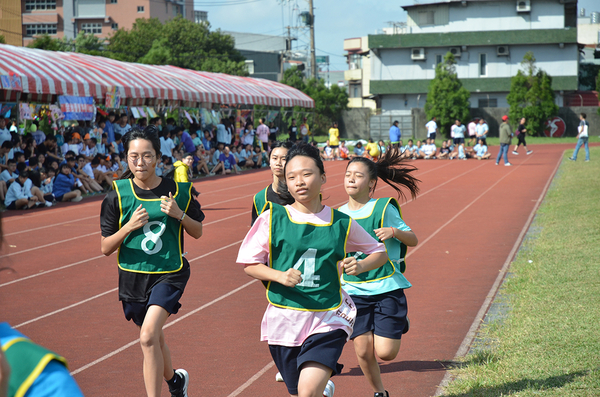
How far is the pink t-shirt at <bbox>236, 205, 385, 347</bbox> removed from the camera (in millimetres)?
3184

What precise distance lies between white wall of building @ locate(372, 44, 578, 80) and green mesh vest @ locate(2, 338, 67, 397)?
51.4m

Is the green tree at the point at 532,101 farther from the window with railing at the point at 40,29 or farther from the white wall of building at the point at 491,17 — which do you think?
the window with railing at the point at 40,29

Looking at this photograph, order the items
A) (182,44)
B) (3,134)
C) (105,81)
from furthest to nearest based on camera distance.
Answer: (182,44), (105,81), (3,134)

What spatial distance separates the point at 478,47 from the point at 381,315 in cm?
4908

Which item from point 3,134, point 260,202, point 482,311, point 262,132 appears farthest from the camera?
point 262,132

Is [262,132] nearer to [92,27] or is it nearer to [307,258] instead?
[307,258]

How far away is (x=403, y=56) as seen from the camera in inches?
2021

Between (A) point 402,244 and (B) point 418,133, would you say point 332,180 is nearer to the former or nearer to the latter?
(A) point 402,244

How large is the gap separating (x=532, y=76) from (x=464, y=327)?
41.4 meters

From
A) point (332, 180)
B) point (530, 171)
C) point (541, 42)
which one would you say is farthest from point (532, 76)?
point (332, 180)

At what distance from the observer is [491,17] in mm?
49719

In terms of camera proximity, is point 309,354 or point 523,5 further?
point 523,5

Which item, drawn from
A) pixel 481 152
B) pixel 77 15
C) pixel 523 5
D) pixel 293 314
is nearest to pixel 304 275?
pixel 293 314

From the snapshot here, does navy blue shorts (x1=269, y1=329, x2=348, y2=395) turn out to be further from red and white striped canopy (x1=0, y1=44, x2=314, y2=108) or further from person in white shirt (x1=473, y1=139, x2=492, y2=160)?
person in white shirt (x1=473, y1=139, x2=492, y2=160)
